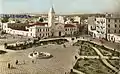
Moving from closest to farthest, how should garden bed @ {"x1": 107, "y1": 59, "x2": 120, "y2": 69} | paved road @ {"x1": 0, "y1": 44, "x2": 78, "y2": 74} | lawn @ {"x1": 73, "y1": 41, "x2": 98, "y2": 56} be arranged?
paved road @ {"x1": 0, "y1": 44, "x2": 78, "y2": 74}, garden bed @ {"x1": 107, "y1": 59, "x2": 120, "y2": 69}, lawn @ {"x1": 73, "y1": 41, "x2": 98, "y2": 56}

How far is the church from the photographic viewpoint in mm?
3188

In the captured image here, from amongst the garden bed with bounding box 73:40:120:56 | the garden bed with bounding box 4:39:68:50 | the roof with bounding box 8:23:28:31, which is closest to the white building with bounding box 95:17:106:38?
the garden bed with bounding box 73:40:120:56

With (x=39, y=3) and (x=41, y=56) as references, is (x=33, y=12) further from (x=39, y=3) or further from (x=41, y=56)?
(x=41, y=56)

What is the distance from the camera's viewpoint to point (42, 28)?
3.19m

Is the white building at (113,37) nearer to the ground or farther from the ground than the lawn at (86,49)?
farther from the ground

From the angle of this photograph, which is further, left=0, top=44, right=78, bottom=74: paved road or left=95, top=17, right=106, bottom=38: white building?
left=95, top=17, right=106, bottom=38: white building

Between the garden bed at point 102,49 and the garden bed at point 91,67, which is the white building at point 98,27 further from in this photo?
the garden bed at point 91,67

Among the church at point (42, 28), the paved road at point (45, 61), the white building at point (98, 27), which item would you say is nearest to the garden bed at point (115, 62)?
the white building at point (98, 27)

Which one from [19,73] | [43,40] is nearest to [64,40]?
[43,40]

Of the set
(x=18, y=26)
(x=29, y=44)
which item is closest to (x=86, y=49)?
(x=29, y=44)

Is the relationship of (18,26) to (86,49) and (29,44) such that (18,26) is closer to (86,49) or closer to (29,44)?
(29,44)

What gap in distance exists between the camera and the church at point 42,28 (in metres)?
3.19

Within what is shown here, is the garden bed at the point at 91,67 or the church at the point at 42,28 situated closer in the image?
the garden bed at the point at 91,67

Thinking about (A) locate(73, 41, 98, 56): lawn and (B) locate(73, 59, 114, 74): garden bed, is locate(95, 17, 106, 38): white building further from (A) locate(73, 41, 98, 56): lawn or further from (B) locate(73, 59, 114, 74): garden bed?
(B) locate(73, 59, 114, 74): garden bed
